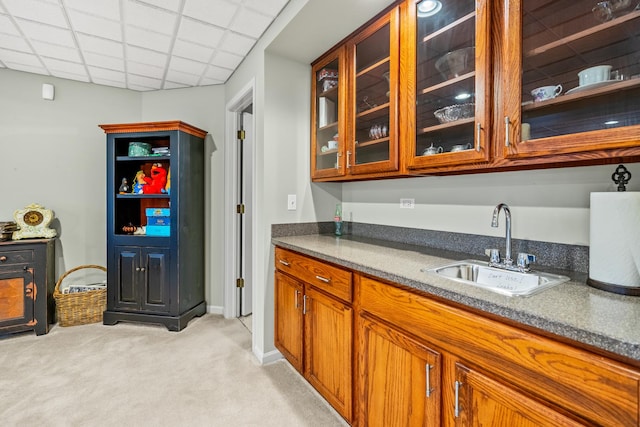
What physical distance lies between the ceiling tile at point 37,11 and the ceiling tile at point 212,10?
32.8 inches

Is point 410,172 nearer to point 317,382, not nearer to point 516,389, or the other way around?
point 516,389

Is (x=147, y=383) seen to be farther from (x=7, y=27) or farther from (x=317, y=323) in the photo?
(x=7, y=27)

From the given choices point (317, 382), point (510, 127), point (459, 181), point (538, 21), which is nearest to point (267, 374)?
point (317, 382)

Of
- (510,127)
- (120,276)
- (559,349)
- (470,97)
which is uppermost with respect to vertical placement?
(470,97)

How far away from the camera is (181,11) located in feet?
6.50

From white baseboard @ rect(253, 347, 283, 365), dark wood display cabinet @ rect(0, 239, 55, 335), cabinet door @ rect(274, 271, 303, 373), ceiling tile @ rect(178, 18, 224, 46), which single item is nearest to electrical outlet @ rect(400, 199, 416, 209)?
cabinet door @ rect(274, 271, 303, 373)

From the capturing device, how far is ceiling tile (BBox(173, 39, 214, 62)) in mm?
2383

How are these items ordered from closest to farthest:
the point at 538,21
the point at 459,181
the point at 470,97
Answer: the point at 538,21, the point at 470,97, the point at 459,181

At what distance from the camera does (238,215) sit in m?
3.16

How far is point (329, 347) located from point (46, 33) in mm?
2955

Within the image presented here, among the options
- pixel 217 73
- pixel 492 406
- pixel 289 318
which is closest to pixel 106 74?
pixel 217 73

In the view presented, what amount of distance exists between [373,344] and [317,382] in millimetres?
613

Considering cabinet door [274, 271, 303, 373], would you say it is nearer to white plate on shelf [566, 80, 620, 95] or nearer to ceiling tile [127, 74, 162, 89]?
white plate on shelf [566, 80, 620, 95]

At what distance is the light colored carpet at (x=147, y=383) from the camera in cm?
170
